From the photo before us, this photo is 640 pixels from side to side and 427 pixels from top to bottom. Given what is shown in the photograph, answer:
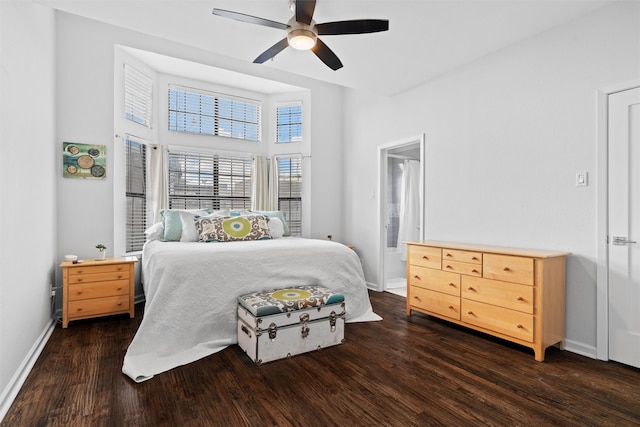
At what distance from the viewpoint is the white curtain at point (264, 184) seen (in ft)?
16.6

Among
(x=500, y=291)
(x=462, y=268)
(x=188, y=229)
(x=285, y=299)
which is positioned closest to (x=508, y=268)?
(x=500, y=291)

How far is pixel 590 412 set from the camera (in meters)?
1.83

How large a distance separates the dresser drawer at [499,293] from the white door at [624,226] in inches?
23.3

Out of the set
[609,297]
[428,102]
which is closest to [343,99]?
[428,102]

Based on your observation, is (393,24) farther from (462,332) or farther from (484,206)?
(462,332)

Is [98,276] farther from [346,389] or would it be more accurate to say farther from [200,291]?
[346,389]

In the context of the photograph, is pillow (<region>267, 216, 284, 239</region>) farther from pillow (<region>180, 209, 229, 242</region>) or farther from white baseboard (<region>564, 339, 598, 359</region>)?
white baseboard (<region>564, 339, 598, 359</region>)

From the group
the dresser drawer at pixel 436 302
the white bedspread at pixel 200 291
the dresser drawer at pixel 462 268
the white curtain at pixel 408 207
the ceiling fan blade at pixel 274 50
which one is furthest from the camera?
the white curtain at pixel 408 207

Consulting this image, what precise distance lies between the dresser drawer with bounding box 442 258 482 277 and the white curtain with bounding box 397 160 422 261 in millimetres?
2235

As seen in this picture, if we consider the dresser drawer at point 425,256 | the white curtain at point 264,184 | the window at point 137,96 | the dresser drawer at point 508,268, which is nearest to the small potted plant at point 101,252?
the window at point 137,96

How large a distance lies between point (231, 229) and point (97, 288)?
1.39 m

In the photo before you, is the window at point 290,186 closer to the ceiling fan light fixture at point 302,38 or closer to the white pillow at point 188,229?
the white pillow at point 188,229

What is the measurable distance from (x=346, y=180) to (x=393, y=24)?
9.27ft

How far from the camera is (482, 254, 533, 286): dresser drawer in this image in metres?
2.55
